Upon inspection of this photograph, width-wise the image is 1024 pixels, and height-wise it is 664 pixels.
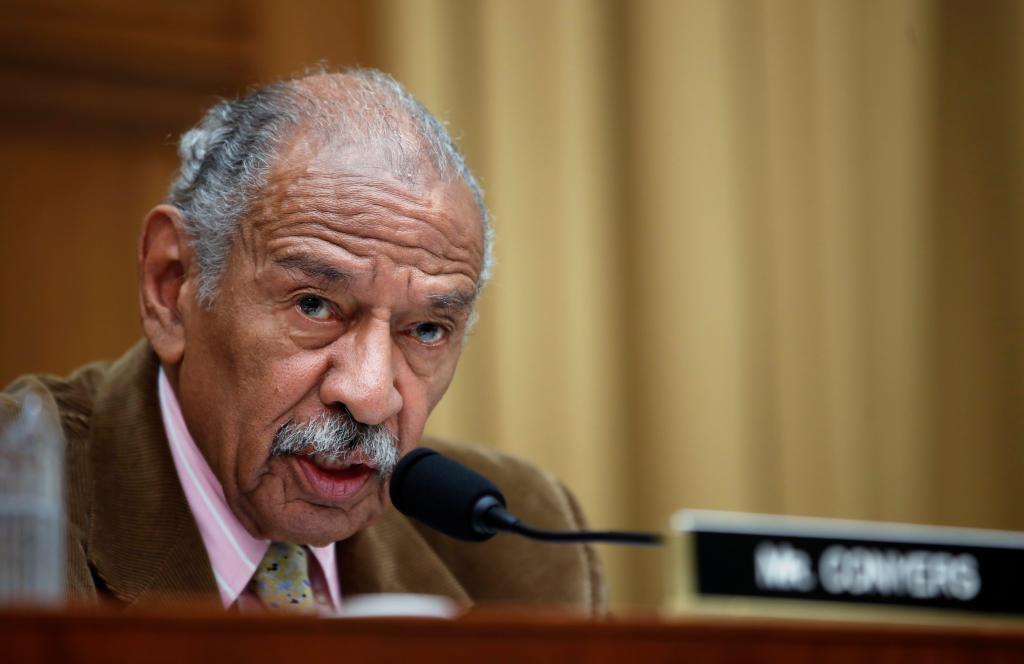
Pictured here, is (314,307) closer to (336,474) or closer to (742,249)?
(336,474)

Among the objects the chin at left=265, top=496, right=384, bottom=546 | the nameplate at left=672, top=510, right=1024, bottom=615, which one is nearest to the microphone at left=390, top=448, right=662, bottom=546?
the nameplate at left=672, top=510, right=1024, bottom=615

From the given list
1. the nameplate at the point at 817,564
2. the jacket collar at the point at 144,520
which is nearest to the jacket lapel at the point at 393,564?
the jacket collar at the point at 144,520

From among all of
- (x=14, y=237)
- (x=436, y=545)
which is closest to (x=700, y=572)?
(x=436, y=545)

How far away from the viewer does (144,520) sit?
5.93 feet

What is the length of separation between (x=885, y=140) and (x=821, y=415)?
88 centimetres

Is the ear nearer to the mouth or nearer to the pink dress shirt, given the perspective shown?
the pink dress shirt

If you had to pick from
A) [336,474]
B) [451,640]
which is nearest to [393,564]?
[336,474]

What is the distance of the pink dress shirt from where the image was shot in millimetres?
1870

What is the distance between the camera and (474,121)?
3549 millimetres

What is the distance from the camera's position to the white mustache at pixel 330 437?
1752mm

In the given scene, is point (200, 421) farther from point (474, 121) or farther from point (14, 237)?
point (474, 121)

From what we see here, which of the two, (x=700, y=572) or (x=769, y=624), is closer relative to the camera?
(x=769, y=624)

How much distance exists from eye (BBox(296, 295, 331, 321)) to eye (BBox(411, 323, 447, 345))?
145mm

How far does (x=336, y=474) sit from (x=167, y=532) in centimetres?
25
